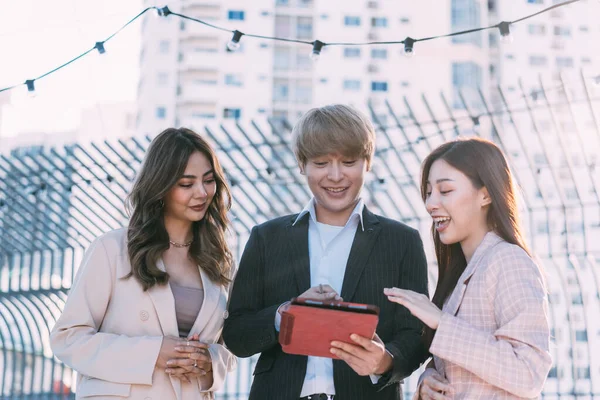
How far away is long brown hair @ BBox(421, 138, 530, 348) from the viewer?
8.86ft

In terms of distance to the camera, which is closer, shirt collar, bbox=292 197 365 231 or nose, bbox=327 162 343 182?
nose, bbox=327 162 343 182

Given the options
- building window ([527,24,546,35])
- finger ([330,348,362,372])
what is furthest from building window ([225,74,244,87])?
finger ([330,348,362,372])

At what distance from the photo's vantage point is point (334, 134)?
2980 mm

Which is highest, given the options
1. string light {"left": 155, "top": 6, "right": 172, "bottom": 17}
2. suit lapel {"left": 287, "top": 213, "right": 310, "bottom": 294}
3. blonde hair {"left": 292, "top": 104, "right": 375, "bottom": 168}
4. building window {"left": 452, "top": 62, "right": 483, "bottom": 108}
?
building window {"left": 452, "top": 62, "right": 483, "bottom": 108}

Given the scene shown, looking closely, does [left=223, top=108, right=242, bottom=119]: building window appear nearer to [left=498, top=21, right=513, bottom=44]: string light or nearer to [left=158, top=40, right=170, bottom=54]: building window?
[left=158, top=40, right=170, bottom=54]: building window

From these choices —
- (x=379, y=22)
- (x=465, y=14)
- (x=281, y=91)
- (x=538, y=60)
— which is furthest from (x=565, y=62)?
(x=281, y=91)

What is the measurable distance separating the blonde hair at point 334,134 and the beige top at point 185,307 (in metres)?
0.73

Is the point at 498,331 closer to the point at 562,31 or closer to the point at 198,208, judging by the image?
the point at 198,208

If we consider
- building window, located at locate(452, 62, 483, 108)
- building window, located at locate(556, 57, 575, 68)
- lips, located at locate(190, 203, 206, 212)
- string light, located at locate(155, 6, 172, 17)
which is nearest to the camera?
lips, located at locate(190, 203, 206, 212)

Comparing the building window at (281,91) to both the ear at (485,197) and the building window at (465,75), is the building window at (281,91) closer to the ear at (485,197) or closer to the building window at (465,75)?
the building window at (465,75)

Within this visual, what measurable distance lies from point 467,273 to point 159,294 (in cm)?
120

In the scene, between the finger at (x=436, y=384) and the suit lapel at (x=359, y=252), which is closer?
the finger at (x=436, y=384)

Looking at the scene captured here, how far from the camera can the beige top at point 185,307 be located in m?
3.23

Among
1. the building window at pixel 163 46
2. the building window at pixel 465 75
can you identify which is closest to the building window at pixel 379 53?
Answer: the building window at pixel 465 75
